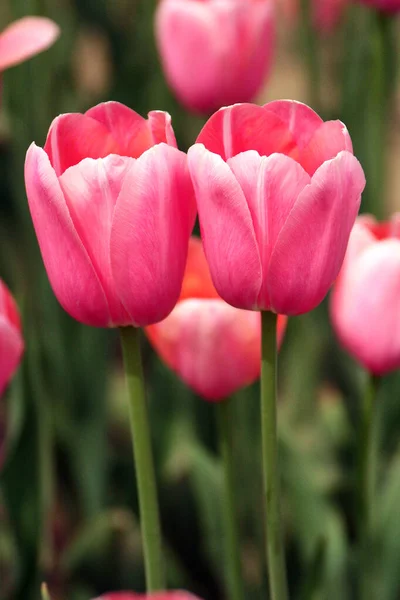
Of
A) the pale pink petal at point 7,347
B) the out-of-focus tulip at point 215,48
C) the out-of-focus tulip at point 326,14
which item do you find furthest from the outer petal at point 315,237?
the out-of-focus tulip at point 326,14

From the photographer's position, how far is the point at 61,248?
36cm

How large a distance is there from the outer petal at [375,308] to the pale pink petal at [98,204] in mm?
195

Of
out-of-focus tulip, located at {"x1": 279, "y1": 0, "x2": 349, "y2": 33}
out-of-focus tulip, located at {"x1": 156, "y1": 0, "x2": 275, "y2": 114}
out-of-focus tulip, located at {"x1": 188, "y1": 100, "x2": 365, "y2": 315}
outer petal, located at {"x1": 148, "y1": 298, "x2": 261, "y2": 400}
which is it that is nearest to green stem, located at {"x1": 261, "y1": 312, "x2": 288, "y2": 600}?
out-of-focus tulip, located at {"x1": 188, "y1": 100, "x2": 365, "y2": 315}

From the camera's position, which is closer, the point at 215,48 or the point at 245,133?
the point at 245,133

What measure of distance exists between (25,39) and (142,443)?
251mm

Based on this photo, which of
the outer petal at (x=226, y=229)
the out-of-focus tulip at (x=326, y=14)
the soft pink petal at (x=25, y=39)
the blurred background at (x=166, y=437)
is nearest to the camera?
the outer petal at (x=226, y=229)

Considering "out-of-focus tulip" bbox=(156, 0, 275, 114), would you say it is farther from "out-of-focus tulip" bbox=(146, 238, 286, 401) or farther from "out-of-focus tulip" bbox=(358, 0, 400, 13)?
"out-of-focus tulip" bbox=(146, 238, 286, 401)

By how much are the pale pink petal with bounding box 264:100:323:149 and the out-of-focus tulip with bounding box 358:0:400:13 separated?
0.43 m

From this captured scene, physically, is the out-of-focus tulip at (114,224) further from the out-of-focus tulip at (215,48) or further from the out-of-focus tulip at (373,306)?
the out-of-focus tulip at (215,48)

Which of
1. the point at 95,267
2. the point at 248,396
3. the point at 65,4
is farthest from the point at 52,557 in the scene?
the point at 65,4

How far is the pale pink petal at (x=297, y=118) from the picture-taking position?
376mm

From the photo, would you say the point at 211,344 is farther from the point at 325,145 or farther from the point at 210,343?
the point at 325,145

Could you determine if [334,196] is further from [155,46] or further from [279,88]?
[279,88]

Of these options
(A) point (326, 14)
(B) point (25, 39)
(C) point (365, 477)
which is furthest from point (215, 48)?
(A) point (326, 14)
